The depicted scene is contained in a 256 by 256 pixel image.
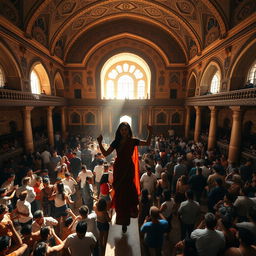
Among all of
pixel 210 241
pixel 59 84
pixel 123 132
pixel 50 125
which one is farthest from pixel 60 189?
pixel 59 84

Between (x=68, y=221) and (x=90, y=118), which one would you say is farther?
(x=90, y=118)

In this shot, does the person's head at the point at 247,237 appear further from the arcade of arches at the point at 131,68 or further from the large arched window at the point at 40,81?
the large arched window at the point at 40,81

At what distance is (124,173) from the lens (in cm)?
246

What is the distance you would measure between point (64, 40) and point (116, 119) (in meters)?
9.85

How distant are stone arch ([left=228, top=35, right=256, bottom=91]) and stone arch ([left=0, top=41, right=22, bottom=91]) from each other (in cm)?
1280

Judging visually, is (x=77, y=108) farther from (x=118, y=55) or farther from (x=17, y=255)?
(x=17, y=255)

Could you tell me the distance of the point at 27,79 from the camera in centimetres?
1039

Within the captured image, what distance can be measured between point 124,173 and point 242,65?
34.5 feet

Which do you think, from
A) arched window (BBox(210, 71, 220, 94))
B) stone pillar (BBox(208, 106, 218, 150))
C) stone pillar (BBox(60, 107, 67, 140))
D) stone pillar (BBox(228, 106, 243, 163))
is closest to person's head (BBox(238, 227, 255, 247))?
Result: stone pillar (BBox(228, 106, 243, 163))

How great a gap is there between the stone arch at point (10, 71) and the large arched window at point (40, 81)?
3618mm

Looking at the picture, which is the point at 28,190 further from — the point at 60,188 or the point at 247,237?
the point at 247,237

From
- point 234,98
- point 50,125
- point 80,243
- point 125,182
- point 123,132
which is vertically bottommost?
point 80,243

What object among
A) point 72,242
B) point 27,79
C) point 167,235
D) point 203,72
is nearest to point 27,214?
point 72,242

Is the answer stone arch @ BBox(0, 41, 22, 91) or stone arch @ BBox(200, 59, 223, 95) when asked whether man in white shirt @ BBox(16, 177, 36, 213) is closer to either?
stone arch @ BBox(0, 41, 22, 91)
